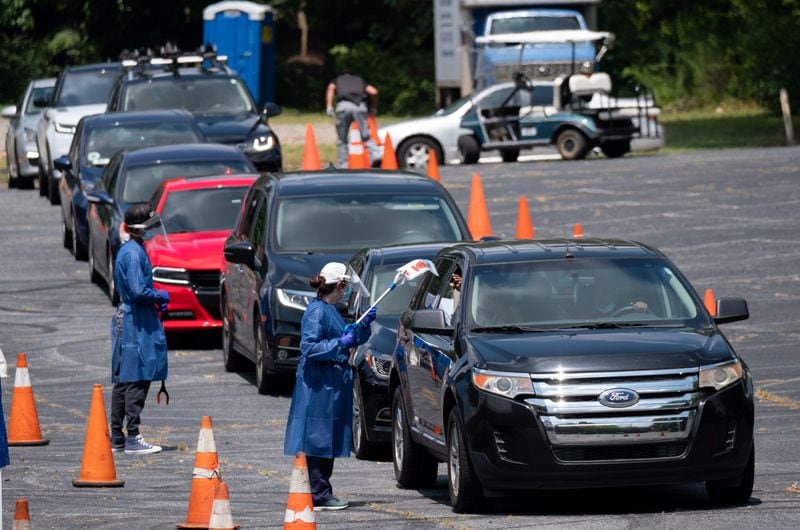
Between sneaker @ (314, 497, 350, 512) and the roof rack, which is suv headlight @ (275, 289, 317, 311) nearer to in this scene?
sneaker @ (314, 497, 350, 512)

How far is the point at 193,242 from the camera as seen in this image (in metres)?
19.0

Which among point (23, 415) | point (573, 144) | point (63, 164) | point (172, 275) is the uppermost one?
point (23, 415)

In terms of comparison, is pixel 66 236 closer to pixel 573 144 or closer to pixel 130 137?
pixel 130 137

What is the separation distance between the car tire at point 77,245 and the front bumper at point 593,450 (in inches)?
572

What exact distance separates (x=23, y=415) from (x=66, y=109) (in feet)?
58.3

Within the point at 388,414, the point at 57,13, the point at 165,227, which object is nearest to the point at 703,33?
the point at 57,13

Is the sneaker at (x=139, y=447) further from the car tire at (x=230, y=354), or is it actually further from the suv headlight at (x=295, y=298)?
the car tire at (x=230, y=354)

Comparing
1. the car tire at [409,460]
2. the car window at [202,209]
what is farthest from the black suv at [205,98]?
the car tire at [409,460]

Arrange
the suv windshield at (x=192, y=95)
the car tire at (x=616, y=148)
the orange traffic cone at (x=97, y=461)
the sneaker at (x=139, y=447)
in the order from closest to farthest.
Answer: the orange traffic cone at (x=97, y=461)
the sneaker at (x=139, y=447)
the suv windshield at (x=192, y=95)
the car tire at (x=616, y=148)

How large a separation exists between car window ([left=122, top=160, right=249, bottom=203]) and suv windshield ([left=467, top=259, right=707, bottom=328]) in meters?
10.6

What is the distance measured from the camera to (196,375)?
17.2m

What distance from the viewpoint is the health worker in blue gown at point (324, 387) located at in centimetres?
1075

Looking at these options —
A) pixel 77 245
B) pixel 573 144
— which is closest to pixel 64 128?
pixel 77 245

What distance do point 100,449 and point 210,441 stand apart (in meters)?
2.13
